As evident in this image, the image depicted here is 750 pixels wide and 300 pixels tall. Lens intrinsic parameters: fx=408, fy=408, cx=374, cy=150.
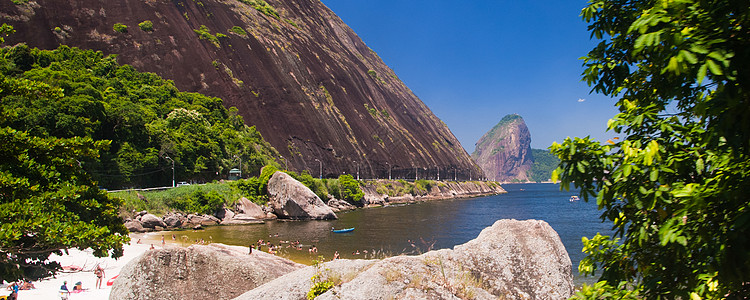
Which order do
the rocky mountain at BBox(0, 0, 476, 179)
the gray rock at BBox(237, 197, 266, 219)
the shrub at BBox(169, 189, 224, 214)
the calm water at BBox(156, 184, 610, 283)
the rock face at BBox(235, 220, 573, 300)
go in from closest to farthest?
the rock face at BBox(235, 220, 573, 300)
the calm water at BBox(156, 184, 610, 283)
the shrub at BBox(169, 189, 224, 214)
the gray rock at BBox(237, 197, 266, 219)
the rocky mountain at BBox(0, 0, 476, 179)

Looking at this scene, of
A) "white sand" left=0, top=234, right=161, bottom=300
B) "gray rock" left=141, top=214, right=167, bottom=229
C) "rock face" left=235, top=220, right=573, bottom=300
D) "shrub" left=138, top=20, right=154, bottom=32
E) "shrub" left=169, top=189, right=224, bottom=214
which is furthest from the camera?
"shrub" left=138, top=20, right=154, bottom=32

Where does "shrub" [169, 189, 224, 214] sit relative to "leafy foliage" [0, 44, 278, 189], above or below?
below

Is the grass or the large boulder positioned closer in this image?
the grass

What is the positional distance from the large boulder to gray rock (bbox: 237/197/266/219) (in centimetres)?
241

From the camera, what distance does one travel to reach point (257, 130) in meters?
92.5

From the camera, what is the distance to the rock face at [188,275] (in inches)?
368

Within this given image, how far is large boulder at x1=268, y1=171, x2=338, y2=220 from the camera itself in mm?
56281

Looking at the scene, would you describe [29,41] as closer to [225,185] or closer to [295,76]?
[225,185]

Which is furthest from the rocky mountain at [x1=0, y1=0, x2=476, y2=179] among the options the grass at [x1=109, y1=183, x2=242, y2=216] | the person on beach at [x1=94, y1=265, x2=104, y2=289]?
the person on beach at [x1=94, y1=265, x2=104, y2=289]

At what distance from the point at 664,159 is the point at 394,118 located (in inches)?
5965

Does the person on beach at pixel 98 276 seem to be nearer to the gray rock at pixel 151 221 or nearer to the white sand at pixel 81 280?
the white sand at pixel 81 280

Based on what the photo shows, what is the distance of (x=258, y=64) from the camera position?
350 feet

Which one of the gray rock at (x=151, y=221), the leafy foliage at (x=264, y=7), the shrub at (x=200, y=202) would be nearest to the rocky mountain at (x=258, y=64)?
the leafy foliage at (x=264, y=7)

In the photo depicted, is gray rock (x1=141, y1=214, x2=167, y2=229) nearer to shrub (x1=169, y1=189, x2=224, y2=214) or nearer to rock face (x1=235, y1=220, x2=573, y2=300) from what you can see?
shrub (x1=169, y1=189, x2=224, y2=214)
